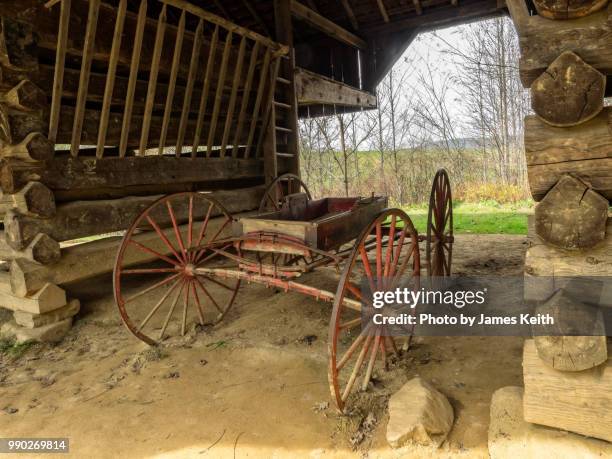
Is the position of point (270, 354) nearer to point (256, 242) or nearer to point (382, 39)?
point (256, 242)

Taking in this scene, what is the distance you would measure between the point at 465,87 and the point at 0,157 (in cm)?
1352

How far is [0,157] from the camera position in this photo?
3865mm

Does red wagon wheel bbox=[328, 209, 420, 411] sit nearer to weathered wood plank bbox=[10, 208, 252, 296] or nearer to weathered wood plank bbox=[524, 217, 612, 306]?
weathered wood plank bbox=[524, 217, 612, 306]

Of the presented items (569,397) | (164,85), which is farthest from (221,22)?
(569,397)

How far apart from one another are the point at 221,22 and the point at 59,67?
207 cm

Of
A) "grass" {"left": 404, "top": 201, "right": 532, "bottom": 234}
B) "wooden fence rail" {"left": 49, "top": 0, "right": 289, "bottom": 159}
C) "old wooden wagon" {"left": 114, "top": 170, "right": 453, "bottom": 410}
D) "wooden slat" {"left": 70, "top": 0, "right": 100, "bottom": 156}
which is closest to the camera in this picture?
"old wooden wagon" {"left": 114, "top": 170, "right": 453, "bottom": 410}

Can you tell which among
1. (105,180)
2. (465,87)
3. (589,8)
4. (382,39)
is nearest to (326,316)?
(105,180)

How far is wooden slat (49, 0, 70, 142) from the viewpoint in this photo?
3932 millimetres

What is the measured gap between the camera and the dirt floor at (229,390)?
103 inches

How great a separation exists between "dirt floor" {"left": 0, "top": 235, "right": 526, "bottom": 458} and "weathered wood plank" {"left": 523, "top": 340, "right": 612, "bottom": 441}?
1.34 ft

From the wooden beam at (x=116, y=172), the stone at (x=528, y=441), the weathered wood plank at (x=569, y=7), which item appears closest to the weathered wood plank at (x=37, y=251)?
the wooden beam at (x=116, y=172)

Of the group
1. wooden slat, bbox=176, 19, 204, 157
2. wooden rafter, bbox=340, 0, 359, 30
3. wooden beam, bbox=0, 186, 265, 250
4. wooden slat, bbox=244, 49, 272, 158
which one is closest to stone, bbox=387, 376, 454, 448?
wooden beam, bbox=0, 186, 265, 250

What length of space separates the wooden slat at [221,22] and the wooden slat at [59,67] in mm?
1021

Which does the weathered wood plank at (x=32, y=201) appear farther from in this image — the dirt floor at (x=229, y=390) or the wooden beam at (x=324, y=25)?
the wooden beam at (x=324, y=25)
